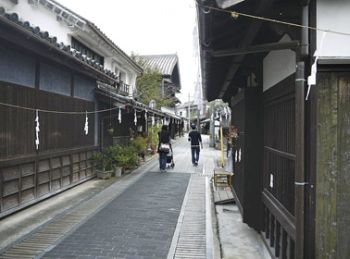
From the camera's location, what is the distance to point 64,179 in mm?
11969

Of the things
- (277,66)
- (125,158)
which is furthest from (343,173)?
(125,158)

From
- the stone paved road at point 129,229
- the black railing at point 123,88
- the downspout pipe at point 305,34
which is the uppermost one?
the black railing at point 123,88

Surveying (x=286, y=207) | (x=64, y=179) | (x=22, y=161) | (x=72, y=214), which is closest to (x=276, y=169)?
(x=286, y=207)

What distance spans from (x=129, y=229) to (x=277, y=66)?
445 cm

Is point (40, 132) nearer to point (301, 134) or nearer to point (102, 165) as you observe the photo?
point (102, 165)

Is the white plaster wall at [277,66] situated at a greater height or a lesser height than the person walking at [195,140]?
greater

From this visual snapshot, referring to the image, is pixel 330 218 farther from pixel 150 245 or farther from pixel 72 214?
pixel 72 214

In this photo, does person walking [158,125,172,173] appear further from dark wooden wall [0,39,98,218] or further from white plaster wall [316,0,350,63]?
white plaster wall [316,0,350,63]

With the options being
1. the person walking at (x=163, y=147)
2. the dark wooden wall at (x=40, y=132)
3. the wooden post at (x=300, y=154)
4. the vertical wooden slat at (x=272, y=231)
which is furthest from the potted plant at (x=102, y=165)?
the wooden post at (x=300, y=154)

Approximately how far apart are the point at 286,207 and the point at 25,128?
6.72m

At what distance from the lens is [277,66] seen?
5844mm

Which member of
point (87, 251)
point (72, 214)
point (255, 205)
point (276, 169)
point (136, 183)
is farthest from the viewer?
point (136, 183)

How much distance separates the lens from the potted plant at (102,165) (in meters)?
14.8

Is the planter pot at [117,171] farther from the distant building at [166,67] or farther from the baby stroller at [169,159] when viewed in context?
the distant building at [166,67]
